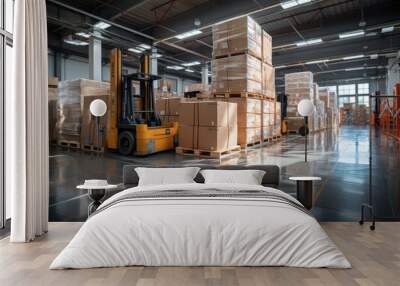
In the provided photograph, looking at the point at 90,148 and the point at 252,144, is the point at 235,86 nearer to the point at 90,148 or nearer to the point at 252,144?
the point at 252,144

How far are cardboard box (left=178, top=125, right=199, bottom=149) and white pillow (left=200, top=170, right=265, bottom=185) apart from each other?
2266 millimetres

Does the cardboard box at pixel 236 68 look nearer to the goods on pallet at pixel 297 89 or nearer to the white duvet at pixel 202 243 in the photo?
the white duvet at pixel 202 243

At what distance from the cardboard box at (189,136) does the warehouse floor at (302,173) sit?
0.23 metres

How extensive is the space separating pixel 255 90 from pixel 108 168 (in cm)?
360

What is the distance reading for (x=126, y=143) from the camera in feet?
23.8

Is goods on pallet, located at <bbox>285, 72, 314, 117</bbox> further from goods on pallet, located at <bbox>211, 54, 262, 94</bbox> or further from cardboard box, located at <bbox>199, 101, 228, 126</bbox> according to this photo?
cardboard box, located at <bbox>199, 101, 228, 126</bbox>

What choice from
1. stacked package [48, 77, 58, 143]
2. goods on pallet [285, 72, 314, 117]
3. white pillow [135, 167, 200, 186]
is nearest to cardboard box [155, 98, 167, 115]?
stacked package [48, 77, 58, 143]

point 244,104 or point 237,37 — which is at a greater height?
point 237,37

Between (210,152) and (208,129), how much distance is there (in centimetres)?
41

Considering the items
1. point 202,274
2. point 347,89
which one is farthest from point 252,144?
point 347,89

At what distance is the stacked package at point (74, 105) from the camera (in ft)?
28.7

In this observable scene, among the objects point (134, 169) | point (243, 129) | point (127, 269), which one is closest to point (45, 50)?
point (134, 169)

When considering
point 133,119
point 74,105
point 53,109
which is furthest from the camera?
point 53,109

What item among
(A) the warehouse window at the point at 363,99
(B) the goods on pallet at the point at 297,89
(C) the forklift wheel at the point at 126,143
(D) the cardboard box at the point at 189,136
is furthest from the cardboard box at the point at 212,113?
(A) the warehouse window at the point at 363,99
